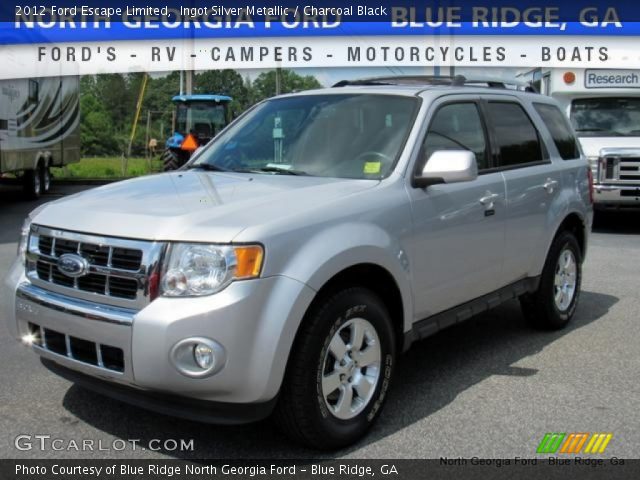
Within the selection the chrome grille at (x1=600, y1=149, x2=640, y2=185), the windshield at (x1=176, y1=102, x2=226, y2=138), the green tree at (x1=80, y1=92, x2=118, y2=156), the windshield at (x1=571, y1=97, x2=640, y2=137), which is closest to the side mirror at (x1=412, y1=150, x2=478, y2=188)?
the chrome grille at (x1=600, y1=149, x2=640, y2=185)

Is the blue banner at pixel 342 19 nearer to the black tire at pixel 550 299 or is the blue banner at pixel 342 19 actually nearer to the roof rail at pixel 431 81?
the roof rail at pixel 431 81

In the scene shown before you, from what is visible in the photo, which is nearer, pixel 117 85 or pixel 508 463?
pixel 508 463

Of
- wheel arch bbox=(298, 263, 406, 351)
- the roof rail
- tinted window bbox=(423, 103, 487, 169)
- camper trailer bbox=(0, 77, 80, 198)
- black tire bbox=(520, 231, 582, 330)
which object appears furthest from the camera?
camper trailer bbox=(0, 77, 80, 198)

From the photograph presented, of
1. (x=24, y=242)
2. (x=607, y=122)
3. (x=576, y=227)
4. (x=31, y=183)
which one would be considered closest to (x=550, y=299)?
(x=576, y=227)

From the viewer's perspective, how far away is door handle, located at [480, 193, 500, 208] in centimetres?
452

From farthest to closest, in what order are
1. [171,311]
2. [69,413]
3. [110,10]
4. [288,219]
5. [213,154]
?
[110,10] < [213,154] < [69,413] < [288,219] < [171,311]

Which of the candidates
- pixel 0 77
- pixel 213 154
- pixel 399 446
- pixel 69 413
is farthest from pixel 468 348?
pixel 0 77

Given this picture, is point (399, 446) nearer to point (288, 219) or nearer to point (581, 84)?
point (288, 219)

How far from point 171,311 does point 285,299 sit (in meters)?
0.49

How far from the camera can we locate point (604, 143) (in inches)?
450

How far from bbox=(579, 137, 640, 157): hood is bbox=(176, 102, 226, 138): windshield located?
13128 millimetres

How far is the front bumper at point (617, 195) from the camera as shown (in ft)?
36.7

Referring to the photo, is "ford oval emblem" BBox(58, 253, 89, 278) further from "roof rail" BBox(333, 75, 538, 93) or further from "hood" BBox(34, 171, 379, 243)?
"roof rail" BBox(333, 75, 538, 93)

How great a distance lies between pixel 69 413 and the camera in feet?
12.9
